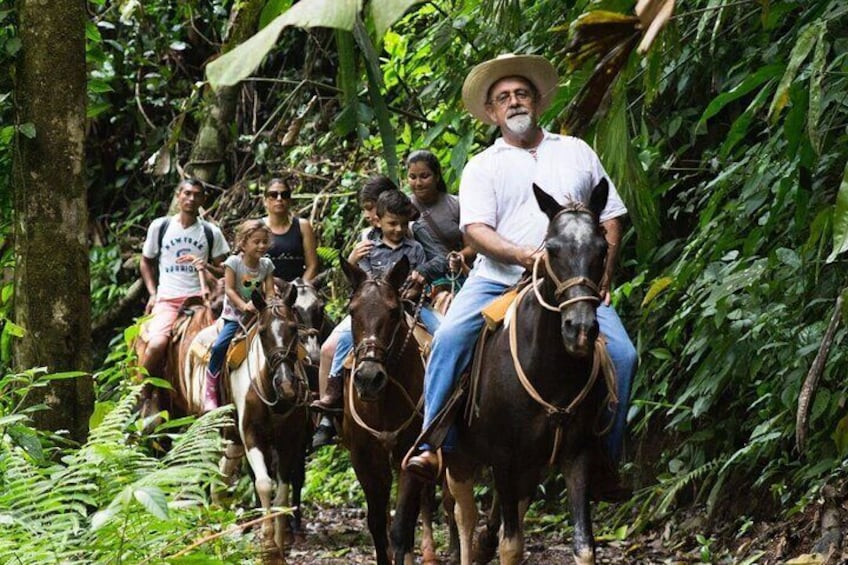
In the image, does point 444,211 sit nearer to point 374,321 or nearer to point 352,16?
point 374,321

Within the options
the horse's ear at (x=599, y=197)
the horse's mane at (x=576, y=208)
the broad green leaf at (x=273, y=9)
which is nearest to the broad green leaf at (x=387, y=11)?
the broad green leaf at (x=273, y=9)

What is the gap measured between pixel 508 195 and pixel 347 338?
2.82 metres

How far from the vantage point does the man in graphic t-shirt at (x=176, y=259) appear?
47.3 feet

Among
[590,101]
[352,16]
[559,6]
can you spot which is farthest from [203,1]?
[352,16]

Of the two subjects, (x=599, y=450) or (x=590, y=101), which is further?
(x=599, y=450)

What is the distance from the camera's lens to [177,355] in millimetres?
14461

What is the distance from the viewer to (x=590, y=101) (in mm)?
4984

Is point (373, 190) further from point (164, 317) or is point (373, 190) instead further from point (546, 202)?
point (546, 202)

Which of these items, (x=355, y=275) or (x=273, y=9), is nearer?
(x=273, y=9)

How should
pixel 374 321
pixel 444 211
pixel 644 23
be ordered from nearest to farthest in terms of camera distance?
pixel 644 23, pixel 374 321, pixel 444 211

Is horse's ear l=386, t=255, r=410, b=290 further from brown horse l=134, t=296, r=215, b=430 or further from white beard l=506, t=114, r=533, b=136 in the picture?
brown horse l=134, t=296, r=215, b=430

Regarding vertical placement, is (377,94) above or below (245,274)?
above

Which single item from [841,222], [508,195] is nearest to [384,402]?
[508,195]

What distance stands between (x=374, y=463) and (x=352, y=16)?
776 cm
